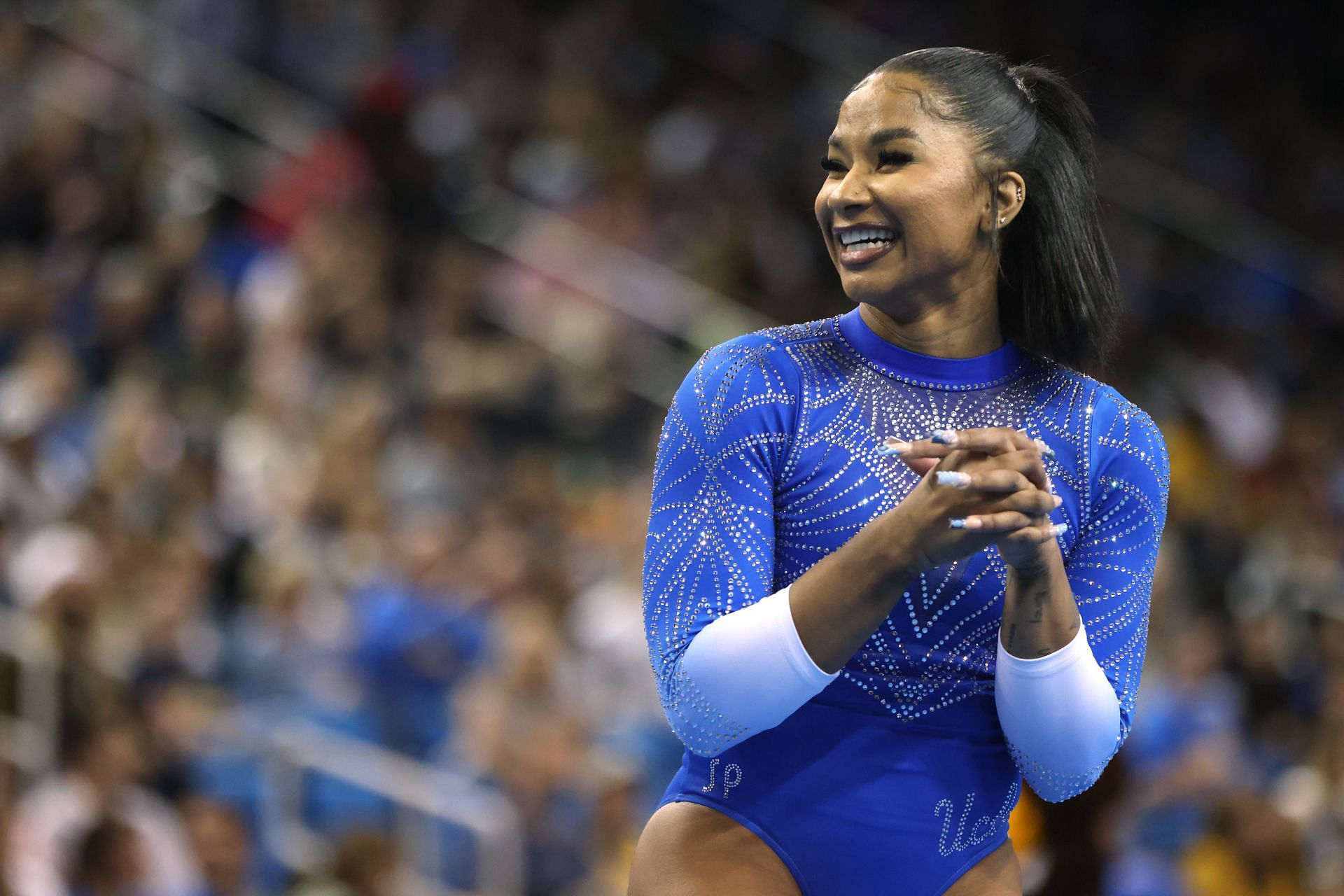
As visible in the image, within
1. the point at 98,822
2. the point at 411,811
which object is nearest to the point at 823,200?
the point at 98,822

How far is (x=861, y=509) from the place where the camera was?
5.99 feet

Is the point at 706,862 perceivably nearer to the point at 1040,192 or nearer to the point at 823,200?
the point at 823,200

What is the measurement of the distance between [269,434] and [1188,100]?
6.25 meters

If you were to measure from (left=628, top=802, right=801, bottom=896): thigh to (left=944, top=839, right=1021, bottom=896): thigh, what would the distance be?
7.4 inches

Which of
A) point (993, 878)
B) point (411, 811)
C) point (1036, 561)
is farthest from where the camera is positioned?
point (411, 811)

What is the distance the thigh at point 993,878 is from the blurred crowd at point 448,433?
4.05 feet

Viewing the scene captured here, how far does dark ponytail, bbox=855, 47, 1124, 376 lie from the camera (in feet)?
6.18

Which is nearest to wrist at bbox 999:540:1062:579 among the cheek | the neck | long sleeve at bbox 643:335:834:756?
long sleeve at bbox 643:335:834:756

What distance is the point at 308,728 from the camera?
5.63 m

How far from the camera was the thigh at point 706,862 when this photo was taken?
1.81m

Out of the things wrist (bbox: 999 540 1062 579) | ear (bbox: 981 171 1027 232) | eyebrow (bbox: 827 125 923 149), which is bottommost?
wrist (bbox: 999 540 1062 579)

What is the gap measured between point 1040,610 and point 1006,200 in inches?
18.3

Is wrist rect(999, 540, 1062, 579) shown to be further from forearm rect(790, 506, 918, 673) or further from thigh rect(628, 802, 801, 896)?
thigh rect(628, 802, 801, 896)

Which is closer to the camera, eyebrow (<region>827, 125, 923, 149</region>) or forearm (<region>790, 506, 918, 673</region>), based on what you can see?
forearm (<region>790, 506, 918, 673</region>)
